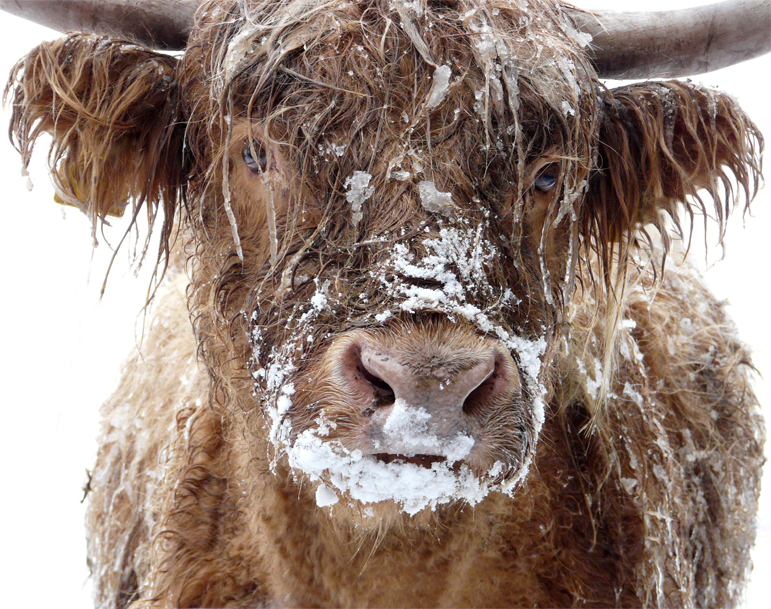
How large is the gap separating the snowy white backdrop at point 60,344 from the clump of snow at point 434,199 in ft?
3.92

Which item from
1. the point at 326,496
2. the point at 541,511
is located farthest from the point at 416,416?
the point at 541,511

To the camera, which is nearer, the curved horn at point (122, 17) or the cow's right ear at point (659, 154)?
the curved horn at point (122, 17)

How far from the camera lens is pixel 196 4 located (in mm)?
2309

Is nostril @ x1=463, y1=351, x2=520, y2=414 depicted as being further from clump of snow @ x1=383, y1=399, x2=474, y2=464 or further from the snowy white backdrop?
the snowy white backdrop

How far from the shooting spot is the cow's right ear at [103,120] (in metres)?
2.21

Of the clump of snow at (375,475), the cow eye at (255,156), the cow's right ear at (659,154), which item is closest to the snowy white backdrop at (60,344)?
the cow's right ear at (659,154)

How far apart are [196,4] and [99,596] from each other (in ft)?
8.56

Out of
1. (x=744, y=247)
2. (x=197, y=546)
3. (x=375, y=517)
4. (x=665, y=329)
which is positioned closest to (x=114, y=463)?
(x=197, y=546)

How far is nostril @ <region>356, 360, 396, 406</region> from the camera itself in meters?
1.62

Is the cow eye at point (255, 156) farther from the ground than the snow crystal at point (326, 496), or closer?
farther from the ground

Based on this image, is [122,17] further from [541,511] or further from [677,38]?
[541,511]

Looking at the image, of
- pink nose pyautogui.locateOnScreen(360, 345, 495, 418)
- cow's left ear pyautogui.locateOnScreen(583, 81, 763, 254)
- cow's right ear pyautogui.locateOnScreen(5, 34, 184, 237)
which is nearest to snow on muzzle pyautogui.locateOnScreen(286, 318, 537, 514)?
pink nose pyautogui.locateOnScreen(360, 345, 495, 418)

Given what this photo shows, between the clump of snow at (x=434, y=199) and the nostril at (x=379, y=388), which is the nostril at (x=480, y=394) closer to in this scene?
the nostril at (x=379, y=388)

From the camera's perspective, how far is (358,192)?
1913 millimetres
